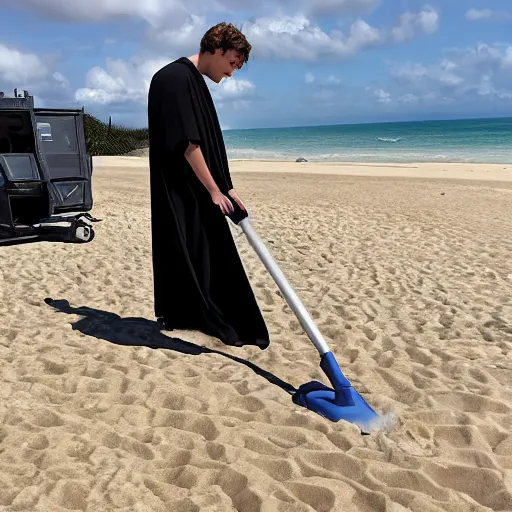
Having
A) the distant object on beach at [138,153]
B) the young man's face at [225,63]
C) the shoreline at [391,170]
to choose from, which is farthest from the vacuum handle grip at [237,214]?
the distant object on beach at [138,153]

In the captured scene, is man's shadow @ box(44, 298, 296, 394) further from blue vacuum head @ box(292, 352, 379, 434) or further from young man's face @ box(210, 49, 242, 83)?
young man's face @ box(210, 49, 242, 83)

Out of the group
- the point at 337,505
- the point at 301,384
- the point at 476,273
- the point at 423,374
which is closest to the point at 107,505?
the point at 337,505

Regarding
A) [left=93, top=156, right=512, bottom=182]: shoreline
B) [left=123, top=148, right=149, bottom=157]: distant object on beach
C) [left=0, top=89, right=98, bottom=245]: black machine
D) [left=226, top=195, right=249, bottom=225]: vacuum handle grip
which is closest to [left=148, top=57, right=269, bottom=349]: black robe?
[left=226, top=195, right=249, bottom=225]: vacuum handle grip

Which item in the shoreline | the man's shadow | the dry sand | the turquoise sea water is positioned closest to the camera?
the dry sand

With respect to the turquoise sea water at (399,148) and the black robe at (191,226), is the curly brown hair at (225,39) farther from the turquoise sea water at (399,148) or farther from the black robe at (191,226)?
the turquoise sea water at (399,148)

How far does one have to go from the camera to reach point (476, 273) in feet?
22.3

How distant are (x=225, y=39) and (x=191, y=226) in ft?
3.82

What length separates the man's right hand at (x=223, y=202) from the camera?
372cm

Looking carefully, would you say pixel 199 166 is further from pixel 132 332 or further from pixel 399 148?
pixel 399 148

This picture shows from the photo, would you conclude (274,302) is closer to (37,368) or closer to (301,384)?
(301,384)

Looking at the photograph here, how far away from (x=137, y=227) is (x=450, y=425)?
7.41m

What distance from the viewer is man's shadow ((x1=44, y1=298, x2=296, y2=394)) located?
4212mm

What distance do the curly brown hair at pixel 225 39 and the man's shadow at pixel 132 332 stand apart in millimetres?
1980

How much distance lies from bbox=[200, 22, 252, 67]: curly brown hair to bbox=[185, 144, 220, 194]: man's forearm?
0.60 metres
